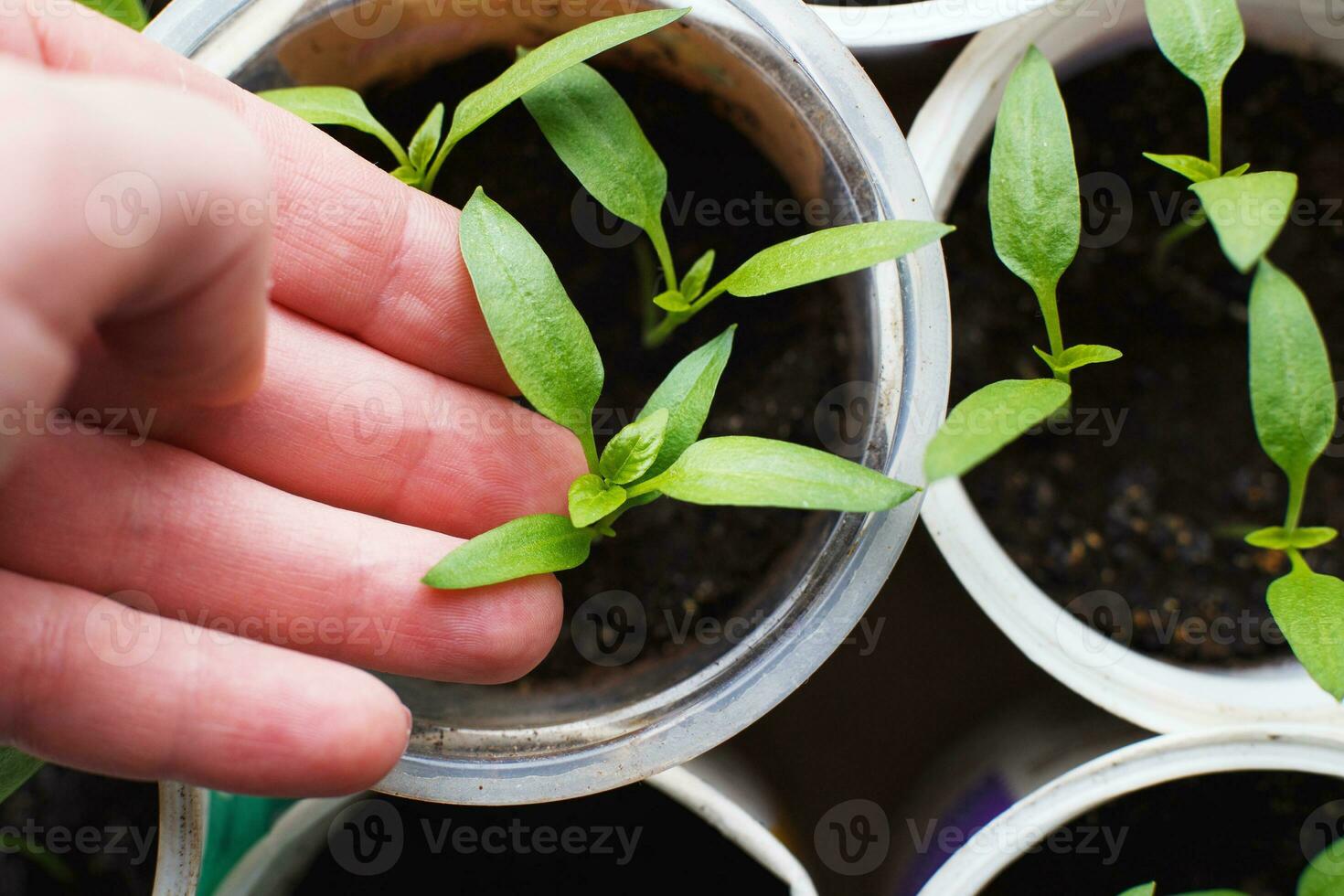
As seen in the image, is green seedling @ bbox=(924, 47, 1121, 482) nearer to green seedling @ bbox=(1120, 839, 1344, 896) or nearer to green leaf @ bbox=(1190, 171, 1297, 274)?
green leaf @ bbox=(1190, 171, 1297, 274)

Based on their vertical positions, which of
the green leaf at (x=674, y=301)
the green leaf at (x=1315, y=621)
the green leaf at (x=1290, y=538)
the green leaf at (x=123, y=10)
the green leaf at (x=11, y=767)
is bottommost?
the green leaf at (x=11, y=767)

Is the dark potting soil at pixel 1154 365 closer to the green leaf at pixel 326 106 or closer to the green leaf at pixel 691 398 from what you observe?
the green leaf at pixel 691 398

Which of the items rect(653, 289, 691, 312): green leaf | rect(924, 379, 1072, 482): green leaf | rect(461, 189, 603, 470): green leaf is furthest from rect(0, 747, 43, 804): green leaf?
rect(924, 379, 1072, 482): green leaf

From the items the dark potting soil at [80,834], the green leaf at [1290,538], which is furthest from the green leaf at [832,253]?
the dark potting soil at [80,834]

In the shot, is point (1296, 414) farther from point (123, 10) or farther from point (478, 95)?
point (123, 10)

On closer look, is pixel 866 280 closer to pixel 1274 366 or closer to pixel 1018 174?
pixel 1018 174

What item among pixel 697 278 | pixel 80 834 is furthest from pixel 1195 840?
pixel 80 834

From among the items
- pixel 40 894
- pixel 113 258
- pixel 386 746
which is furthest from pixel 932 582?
pixel 40 894
